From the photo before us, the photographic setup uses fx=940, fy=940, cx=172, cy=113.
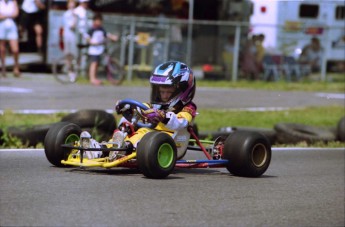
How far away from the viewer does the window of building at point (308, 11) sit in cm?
2300

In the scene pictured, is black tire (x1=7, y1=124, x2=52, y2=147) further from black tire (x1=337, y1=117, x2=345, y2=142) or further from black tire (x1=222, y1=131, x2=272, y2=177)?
black tire (x1=337, y1=117, x2=345, y2=142)

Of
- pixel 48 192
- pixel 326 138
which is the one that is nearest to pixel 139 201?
pixel 48 192

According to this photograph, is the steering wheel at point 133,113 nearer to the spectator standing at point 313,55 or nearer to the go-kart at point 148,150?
the go-kart at point 148,150

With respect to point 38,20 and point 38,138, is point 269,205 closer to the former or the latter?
point 38,138

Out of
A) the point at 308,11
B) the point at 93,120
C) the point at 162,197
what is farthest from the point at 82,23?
the point at 162,197

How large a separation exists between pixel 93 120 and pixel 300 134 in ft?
9.30

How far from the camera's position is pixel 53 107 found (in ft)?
45.5

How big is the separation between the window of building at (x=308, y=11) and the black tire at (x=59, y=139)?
15992 mm

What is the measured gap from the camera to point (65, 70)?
19484 mm

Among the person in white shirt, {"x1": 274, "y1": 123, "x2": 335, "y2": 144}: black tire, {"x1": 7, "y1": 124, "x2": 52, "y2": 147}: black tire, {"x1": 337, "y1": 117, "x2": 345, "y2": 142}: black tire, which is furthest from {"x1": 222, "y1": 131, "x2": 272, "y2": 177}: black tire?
the person in white shirt

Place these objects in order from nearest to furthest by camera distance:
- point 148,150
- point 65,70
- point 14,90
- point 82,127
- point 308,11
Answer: point 148,150 < point 82,127 < point 14,90 < point 65,70 < point 308,11

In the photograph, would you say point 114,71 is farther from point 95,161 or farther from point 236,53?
point 95,161

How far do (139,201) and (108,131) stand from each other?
371 centimetres

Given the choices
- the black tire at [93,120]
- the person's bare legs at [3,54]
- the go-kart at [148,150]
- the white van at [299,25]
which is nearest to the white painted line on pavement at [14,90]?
the person's bare legs at [3,54]
